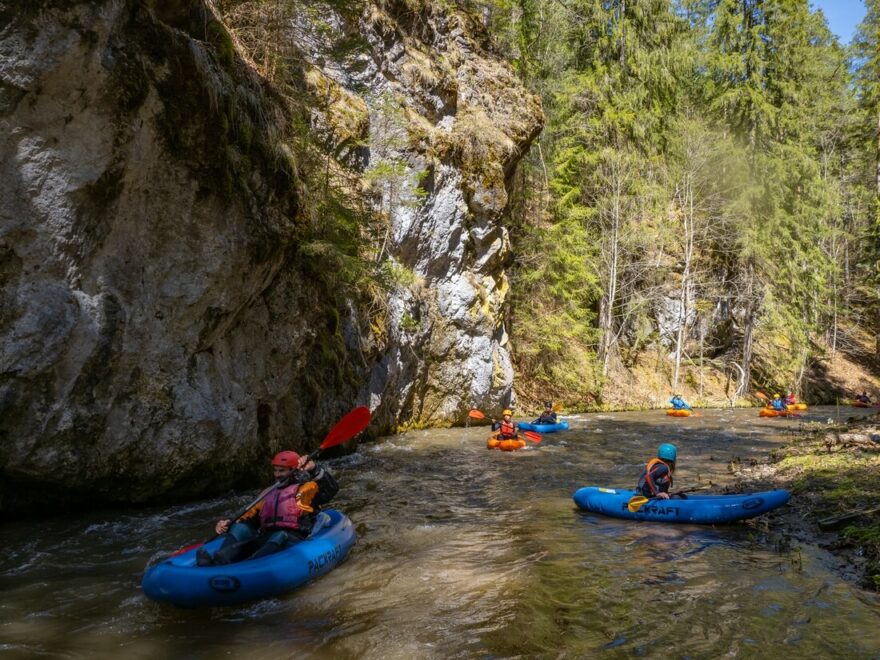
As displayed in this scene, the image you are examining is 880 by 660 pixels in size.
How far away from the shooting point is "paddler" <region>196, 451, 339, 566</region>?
16.2 ft

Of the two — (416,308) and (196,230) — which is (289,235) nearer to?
(196,230)

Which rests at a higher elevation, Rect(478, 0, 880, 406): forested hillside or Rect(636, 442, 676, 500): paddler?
Rect(478, 0, 880, 406): forested hillside

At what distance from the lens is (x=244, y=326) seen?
326 inches

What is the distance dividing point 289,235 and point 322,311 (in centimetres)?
218

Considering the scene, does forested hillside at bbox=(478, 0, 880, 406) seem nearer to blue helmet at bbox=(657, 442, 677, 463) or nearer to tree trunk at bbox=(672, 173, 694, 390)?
tree trunk at bbox=(672, 173, 694, 390)

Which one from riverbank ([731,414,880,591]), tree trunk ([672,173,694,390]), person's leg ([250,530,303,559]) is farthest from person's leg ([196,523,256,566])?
tree trunk ([672,173,694,390])

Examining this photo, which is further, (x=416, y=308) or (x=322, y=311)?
(x=416, y=308)

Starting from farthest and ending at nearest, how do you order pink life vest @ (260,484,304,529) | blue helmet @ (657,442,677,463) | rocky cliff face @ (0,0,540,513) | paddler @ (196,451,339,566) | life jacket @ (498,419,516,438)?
life jacket @ (498,419,516,438) < blue helmet @ (657,442,677,463) < pink life vest @ (260,484,304,529) < rocky cliff face @ (0,0,540,513) < paddler @ (196,451,339,566)

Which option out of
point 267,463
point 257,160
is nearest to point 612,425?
point 267,463

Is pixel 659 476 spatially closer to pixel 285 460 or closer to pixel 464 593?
pixel 464 593

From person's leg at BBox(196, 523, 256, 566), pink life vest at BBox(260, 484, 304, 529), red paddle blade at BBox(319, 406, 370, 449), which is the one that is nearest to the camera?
person's leg at BBox(196, 523, 256, 566)

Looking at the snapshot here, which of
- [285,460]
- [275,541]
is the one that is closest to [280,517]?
[275,541]

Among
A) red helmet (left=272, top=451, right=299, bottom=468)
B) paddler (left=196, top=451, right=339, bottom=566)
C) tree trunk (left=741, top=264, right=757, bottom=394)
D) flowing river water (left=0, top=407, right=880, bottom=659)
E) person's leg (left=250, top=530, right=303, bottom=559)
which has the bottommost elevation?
flowing river water (left=0, top=407, right=880, bottom=659)

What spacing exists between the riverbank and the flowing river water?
26cm
